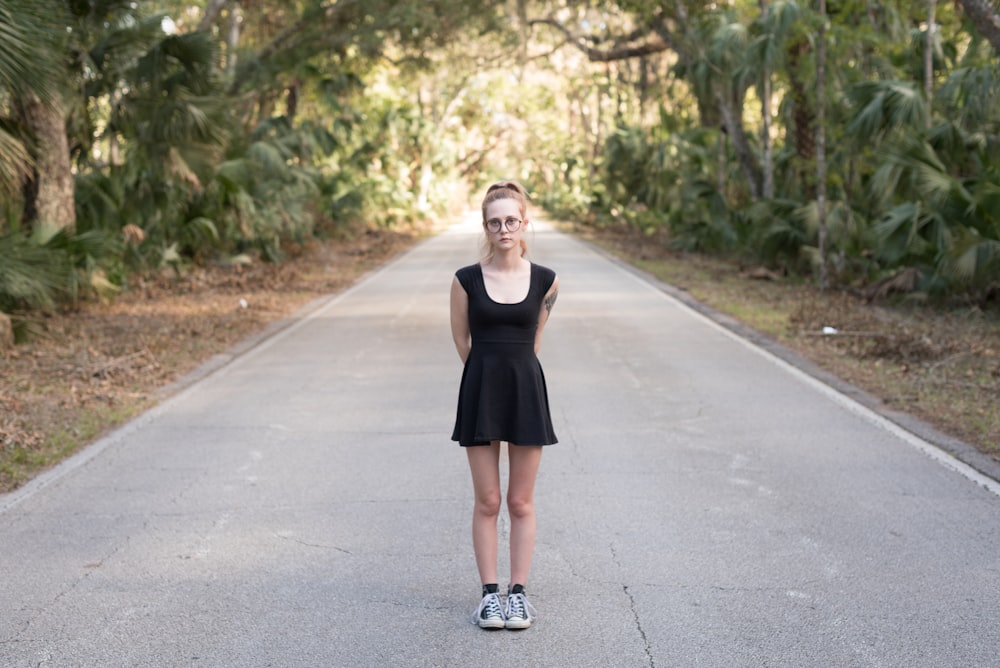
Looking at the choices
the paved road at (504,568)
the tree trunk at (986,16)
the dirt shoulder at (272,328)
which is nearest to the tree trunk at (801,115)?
the dirt shoulder at (272,328)

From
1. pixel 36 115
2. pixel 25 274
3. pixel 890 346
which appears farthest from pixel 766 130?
pixel 25 274

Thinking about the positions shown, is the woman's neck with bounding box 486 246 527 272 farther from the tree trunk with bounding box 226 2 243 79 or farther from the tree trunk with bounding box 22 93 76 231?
the tree trunk with bounding box 226 2 243 79

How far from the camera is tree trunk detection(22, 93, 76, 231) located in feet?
51.8

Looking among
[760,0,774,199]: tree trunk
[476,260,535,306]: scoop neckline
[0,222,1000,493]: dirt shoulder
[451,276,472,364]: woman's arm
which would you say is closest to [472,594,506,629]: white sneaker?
[451,276,472,364]: woman's arm

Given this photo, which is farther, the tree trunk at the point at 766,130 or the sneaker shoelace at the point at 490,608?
the tree trunk at the point at 766,130

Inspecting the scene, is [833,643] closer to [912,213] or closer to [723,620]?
[723,620]

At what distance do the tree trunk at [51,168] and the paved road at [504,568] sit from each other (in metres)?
6.90

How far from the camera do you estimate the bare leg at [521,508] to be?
4.73 meters

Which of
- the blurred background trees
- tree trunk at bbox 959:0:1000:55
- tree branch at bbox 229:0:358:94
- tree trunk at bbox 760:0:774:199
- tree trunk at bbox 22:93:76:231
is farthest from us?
tree branch at bbox 229:0:358:94

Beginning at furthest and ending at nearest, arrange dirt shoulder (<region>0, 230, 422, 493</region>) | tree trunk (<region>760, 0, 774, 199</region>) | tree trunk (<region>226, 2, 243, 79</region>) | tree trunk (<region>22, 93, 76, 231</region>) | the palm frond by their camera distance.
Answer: tree trunk (<region>226, 2, 243, 79</region>), tree trunk (<region>760, 0, 774, 199</region>), the palm frond, tree trunk (<region>22, 93, 76, 231</region>), dirt shoulder (<region>0, 230, 422, 493</region>)

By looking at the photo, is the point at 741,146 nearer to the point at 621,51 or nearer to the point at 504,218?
the point at 621,51

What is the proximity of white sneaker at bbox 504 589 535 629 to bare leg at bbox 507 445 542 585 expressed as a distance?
2.9 inches

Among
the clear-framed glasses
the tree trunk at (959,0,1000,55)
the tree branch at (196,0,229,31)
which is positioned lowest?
the clear-framed glasses

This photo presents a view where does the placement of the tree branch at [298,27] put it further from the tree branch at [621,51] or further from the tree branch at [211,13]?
the tree branch at [621,51]
